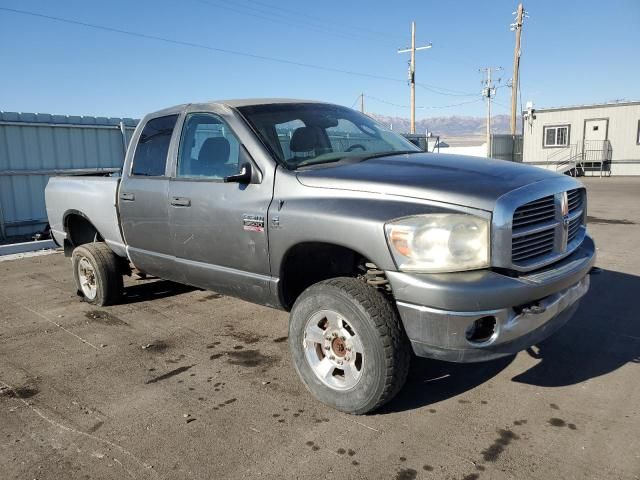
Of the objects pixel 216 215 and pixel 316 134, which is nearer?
pixel 216 215

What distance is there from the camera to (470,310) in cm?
261

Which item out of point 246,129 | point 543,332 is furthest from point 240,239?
point 543,332

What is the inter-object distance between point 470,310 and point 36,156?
35.4ft

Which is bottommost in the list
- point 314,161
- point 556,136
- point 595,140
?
point 314,161

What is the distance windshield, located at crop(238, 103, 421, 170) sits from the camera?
145 inches

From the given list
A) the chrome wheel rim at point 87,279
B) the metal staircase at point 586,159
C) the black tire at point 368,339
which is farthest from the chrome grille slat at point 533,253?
the metal staircase at point 586,159

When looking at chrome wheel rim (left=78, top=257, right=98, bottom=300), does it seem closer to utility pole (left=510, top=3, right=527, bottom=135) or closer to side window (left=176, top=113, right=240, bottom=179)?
side window (left=176, top=113, right=240, bottom=179)

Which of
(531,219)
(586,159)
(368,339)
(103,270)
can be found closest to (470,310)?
(368,339)

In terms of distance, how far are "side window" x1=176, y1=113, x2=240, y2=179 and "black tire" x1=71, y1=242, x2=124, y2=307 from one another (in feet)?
5.31

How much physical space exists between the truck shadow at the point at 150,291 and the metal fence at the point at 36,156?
430cm

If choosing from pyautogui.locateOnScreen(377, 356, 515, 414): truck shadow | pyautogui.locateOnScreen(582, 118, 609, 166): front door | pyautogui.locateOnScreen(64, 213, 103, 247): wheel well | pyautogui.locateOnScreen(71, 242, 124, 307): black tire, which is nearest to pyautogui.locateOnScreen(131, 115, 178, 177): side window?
pyautogui.locateOnScreen(71, 242, 124, 307): black tire

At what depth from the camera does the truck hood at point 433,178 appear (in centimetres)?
276

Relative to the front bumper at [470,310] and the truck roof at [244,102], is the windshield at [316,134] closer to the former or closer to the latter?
the truck roof at [244,102]

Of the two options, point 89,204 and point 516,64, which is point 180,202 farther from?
point 516,64
